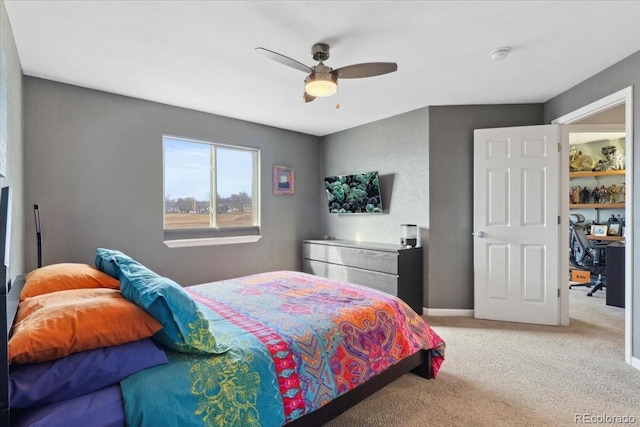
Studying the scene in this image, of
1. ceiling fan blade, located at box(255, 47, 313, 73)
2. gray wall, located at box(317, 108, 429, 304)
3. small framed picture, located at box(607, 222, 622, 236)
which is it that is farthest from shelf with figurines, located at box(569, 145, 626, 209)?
ceiling fan blade, located at box(255, 47, 313, 73)

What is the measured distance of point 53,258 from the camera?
2984 mm

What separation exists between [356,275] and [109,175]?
301 cm

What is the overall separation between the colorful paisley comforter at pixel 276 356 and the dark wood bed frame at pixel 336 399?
0.08 metres

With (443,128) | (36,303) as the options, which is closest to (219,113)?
(443,128)

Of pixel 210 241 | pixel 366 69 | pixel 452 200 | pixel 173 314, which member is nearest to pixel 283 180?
pixel 210 241

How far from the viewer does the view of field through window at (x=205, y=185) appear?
3.83 m

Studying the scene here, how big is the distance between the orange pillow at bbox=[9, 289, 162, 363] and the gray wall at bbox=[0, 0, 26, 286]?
40.6 inches

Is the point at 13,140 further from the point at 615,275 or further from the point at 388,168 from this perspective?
the point at 615,275

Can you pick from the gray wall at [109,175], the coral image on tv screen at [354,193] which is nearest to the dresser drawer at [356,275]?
the gray wall at [109,175]

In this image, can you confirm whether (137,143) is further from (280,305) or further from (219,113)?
(280,305)

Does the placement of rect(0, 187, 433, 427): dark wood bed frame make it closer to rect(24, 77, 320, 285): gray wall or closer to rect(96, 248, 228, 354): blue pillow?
rect(96, 248, 228, 354): blue pillow

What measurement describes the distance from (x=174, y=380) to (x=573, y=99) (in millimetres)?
4105

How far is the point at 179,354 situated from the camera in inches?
54.7

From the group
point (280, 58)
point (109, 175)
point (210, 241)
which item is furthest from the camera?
point (210, 241)
